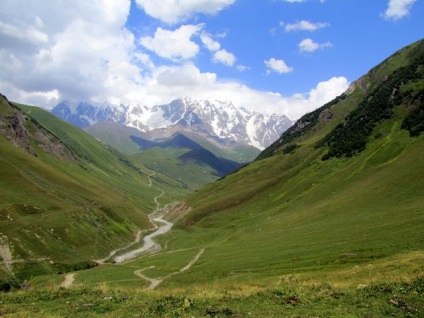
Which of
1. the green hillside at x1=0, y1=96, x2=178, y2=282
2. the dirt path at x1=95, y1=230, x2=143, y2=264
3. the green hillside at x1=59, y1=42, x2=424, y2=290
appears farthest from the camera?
the dirt path at x1=95, y1=230, x2=143, y2=264

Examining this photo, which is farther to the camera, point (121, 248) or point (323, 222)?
point (121, 248)

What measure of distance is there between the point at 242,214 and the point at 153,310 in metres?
125

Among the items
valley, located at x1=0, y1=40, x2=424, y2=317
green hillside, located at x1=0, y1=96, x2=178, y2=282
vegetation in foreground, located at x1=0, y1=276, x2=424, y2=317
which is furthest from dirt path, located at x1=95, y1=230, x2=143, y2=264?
vegetation in foreground, located at x1=0, y1=276, x2=424, y2=317

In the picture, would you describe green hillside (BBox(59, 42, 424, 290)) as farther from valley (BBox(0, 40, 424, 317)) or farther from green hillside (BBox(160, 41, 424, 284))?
valley (BBox(0, 40, 424, 317))

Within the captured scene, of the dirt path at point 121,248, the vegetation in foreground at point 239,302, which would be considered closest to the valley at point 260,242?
the vegetation in foreground at point 239,302

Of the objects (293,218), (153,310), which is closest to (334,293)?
(153,310)

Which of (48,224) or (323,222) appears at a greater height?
(48,224)

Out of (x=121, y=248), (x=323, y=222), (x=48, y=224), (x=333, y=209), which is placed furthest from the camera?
(x=121, y=248)

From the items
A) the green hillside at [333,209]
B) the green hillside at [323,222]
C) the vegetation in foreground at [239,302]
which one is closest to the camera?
the vegetation in foreground at [239,302]

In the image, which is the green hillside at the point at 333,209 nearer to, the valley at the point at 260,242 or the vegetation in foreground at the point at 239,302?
the valley at the point at 260,242

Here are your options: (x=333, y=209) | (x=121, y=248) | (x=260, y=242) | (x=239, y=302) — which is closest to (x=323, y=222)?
(x=333, y=209)

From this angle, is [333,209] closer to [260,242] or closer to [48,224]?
[260,242]

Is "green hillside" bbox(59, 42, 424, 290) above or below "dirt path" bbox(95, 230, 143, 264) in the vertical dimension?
above

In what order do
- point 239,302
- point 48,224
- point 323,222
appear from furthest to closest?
point 48,224 < point 323,222 < point 239,302
